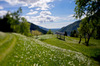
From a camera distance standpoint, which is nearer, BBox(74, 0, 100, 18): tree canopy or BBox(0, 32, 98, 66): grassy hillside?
BBox(0, 32, 98, 66): grassy hillside

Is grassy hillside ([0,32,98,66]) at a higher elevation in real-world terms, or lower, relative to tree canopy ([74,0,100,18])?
lower

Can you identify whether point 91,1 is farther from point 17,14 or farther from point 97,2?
point 17,14

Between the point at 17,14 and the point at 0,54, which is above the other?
the point at 17,14

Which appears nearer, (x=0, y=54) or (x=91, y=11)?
(x=0, y=54)

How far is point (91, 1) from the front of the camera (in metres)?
15.7

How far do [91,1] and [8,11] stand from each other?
6597 centimetres

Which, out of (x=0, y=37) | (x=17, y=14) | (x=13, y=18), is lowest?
(x=0, y=37)

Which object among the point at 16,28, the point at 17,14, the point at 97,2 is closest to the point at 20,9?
the point at 17,14

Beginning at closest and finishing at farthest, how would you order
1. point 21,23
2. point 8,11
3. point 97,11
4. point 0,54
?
point 0,54
point 97,11
point 8,11
point 21,23

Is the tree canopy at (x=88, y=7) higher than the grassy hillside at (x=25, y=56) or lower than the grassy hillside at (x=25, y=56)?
higher

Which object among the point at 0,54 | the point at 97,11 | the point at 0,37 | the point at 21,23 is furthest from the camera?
the point at 21,23

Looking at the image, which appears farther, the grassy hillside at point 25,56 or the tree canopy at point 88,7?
the tree canopy at point 88,7

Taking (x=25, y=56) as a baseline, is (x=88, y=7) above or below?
above

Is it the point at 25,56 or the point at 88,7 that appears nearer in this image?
the point at 25,56
